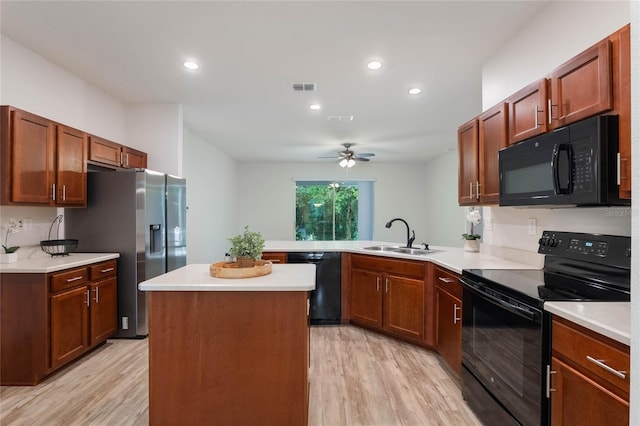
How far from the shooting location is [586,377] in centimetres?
121

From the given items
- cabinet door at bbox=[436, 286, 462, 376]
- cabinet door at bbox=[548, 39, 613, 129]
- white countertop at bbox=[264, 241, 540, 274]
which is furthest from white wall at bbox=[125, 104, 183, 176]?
cabinet door at bbox=[548, 39, 613, 129]

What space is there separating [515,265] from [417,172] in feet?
20.4

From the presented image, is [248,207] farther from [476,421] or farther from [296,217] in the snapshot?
[476,421]

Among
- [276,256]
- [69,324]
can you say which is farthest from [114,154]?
[276,256]

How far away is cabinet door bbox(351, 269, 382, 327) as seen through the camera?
3.37m

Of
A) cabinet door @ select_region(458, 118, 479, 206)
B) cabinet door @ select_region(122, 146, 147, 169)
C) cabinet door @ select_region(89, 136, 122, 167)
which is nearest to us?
cabinet door @ select_region(458, 118, 479, 206)

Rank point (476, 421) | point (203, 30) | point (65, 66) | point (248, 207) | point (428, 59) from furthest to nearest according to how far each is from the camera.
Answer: point (248, 207), point (65, 66), point (428, 59), point (203, 30), point (476, 421)

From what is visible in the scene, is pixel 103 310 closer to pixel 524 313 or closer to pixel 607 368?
pixel 524 313

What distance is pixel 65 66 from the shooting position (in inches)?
122

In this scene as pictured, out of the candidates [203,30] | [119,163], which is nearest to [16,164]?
[119,163]

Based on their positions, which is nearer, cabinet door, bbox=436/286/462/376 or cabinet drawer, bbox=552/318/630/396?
cabinet drawer, bbox=552/318/630/396

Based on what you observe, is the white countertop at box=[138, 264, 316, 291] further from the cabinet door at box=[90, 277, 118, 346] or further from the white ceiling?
the white ceiling

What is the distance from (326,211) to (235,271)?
6572mm

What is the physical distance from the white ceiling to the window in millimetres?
3859
